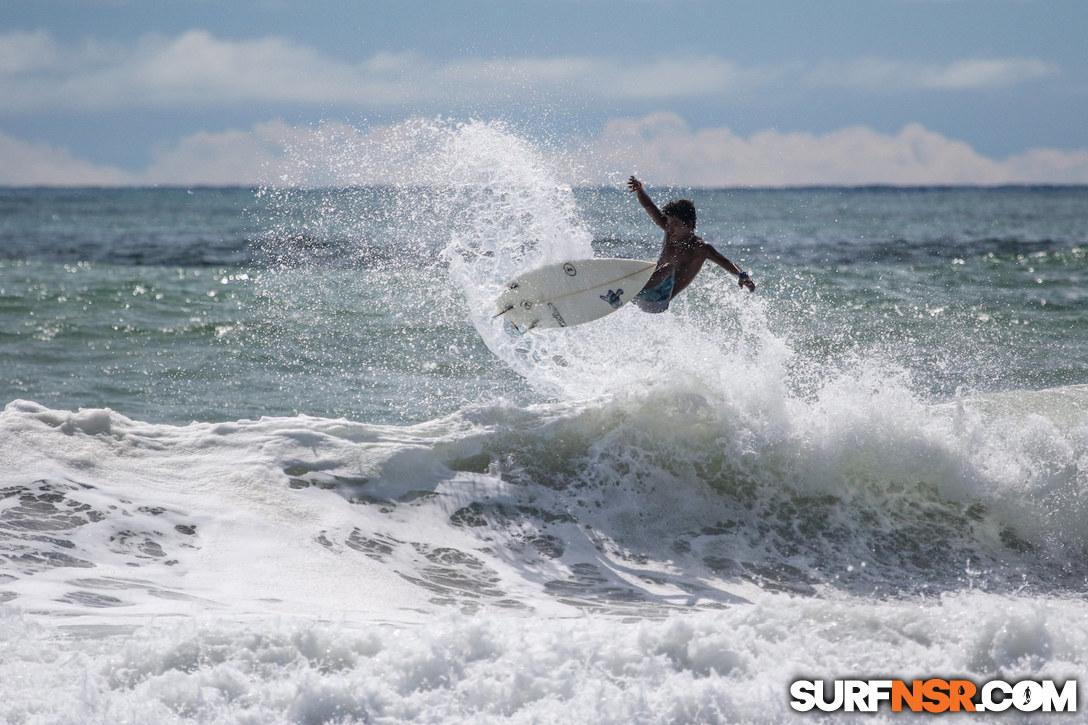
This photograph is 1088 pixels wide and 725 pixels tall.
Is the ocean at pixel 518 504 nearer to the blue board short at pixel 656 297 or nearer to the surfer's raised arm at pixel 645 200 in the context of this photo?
the blue board short at pixel 656 297

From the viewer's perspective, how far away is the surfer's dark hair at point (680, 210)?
9.28 meters

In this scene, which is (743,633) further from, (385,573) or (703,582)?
(385,573)

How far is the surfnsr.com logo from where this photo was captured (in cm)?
498

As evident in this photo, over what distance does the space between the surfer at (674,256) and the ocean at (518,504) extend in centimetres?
60

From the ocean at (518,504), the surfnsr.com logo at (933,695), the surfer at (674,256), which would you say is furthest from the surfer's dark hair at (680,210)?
the surfnsr.com logo at (933,695)

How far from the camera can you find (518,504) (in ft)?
26.5

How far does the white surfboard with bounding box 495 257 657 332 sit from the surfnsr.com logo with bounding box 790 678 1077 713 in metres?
5.06

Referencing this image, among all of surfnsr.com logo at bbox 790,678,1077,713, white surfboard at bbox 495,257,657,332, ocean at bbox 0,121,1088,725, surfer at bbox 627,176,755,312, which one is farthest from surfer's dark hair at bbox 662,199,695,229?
surfnsr.com logo at bbox 790,678,1077,713

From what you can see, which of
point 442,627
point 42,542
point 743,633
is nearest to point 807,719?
point 743,633

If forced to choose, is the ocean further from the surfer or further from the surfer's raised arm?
the surfer's raised arm

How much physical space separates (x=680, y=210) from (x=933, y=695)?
A: 541 centimetres

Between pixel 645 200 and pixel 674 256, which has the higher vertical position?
pixel 645 200

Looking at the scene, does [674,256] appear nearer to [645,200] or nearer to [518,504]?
[645,200]

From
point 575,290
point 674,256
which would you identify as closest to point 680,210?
point 674,256
